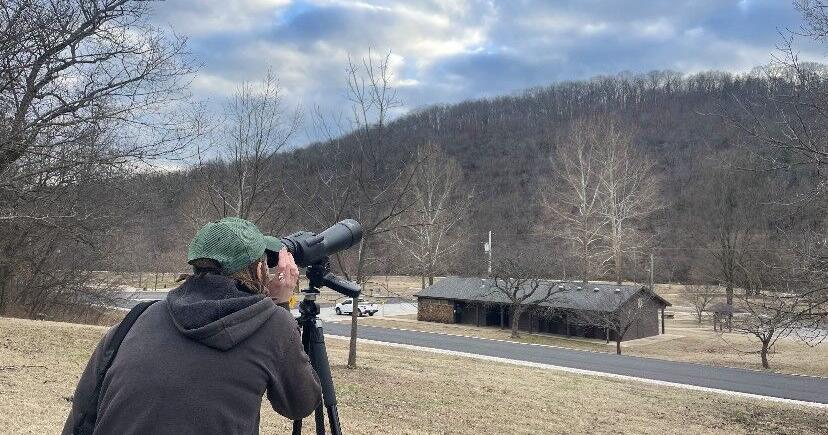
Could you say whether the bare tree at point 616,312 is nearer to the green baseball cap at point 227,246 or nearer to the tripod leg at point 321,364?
the tripod leg at point 321,364

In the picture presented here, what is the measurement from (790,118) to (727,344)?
22.1m

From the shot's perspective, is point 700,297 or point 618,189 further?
point 618,189

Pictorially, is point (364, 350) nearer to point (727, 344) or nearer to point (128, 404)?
point (128, 404)

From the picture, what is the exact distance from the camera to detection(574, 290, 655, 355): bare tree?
3105 centimetres

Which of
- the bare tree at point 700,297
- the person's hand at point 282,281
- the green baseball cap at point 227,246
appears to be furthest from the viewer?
the bare tree at point 700,297

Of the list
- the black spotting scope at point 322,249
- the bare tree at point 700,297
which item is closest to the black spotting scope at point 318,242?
the black spotting scope at point 322,249

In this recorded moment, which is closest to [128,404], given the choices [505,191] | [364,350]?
[364,350]

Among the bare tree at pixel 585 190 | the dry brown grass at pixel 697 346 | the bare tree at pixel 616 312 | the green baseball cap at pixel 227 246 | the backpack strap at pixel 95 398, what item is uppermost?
the bare tree at pixel 585 190

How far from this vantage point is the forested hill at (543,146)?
63.6 metres

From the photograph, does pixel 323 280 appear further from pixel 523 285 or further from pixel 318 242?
pixel 523 285

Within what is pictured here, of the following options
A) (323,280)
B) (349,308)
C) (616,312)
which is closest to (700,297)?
(616,312)

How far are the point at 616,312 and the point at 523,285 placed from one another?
6647 mm

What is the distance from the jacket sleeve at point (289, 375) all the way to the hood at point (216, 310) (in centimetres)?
7

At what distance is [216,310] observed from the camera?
1803 mm
